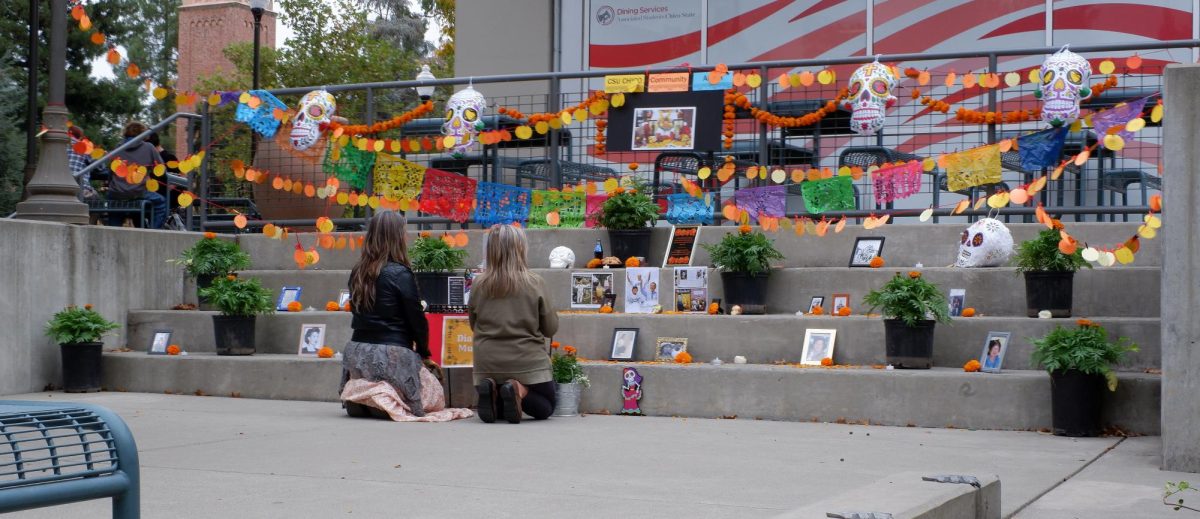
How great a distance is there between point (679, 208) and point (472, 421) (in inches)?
144

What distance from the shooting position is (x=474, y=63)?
16.6 meters

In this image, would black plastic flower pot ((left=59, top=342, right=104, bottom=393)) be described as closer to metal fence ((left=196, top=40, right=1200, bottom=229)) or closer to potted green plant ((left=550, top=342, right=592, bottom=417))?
metal fence ((left=196, top=40, right=1200, bottom=229))

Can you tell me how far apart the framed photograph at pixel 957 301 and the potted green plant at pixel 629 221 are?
2953mm

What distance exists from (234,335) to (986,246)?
22.1ft

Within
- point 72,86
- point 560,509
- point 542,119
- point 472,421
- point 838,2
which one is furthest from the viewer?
point 72,86

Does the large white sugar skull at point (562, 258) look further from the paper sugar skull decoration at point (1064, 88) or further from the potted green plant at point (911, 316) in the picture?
the paper sugar skull decoration at point (1064, 88)

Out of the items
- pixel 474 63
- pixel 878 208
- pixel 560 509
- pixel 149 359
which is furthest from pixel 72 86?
pixel 560 509

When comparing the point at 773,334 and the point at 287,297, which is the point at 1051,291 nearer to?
the point at 773,334

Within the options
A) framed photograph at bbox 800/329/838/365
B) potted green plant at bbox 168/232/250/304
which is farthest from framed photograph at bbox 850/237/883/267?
potted green plant at bbox 168/232/250/304

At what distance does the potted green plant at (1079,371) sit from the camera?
7.82 meters

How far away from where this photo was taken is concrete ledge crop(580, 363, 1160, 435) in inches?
322

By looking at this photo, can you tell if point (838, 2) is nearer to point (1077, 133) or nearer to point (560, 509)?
point (1077, 133)

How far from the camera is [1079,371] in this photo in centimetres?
786

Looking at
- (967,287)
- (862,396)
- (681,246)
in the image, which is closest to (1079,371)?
(862,396)
